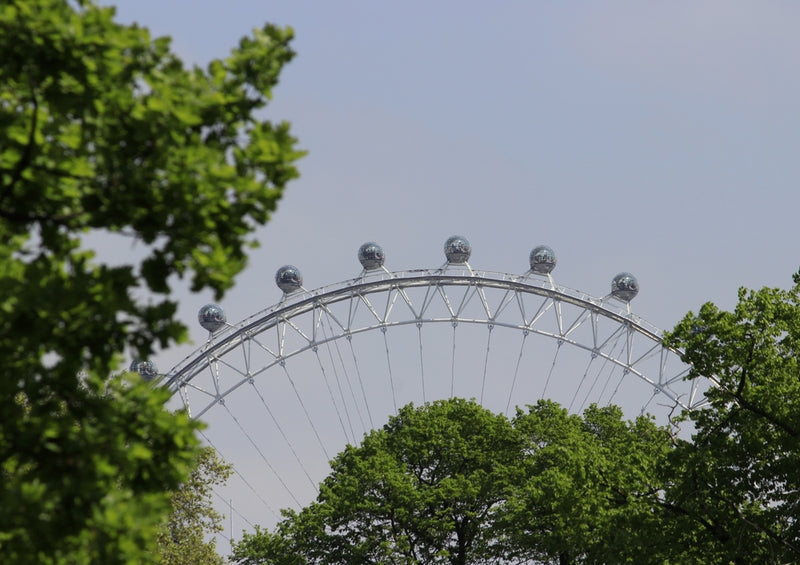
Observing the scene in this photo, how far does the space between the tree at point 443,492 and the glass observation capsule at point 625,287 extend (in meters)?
5.91

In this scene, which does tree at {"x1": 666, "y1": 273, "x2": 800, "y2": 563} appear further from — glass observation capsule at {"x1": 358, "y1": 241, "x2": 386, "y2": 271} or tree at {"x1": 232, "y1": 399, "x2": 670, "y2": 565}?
glass observation capsule at {"x1": 358, "y1": 241, "x2": 386, "y2": 271}

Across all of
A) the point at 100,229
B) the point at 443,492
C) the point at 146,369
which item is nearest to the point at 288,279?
the point at 146,369

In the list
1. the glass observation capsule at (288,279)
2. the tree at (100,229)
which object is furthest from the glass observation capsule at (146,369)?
the tree at (100,229)

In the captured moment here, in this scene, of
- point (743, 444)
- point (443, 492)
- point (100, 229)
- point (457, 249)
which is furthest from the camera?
point (457, 249)

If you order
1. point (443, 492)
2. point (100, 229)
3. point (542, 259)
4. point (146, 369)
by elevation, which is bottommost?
point (100, 229)

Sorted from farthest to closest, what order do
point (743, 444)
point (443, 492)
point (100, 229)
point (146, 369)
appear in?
point (146, 369)
point (443, 492)
point (743, 444)
point (100, 229)

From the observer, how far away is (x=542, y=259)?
188 feet

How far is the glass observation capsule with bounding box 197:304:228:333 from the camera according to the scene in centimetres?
6069

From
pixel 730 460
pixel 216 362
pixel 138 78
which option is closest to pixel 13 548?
pixel 138 78

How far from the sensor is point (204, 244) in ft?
39.0

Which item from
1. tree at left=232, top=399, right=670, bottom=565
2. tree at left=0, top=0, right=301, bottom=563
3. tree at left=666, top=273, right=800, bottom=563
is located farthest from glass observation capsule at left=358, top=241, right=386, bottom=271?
tree at left=0, top=0, right=301, bottom=563

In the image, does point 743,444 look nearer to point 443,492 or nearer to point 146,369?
point 443,492

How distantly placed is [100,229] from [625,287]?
48426 mm

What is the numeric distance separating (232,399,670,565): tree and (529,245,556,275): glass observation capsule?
618 centimetres
